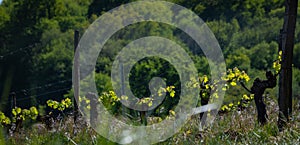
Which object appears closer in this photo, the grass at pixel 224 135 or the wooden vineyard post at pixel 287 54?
the grass at pixel 224 135

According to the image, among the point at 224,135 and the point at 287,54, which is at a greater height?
the point at 287,54

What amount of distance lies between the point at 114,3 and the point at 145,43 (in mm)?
5051

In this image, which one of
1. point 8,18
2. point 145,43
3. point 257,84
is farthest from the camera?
point 8,18

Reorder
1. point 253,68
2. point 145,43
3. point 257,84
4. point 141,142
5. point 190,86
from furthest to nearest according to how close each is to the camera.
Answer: point 253,68
point 145,43
point 190,86
point 257,84
point 141,142

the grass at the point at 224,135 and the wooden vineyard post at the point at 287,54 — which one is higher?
the wooden vineyard post at the point at 287,54

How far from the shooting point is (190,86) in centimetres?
895

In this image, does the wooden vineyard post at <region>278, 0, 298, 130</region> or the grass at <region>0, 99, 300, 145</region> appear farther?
the wooden vineyard post at <region>278, 0, 298, 130</region>

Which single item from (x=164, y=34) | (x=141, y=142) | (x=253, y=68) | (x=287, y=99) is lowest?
(x=141, y=142)

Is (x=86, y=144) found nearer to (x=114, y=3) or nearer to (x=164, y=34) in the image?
(x=114, y=3)

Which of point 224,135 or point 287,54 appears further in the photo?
point 287,54

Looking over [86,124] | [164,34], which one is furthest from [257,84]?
[164,34]

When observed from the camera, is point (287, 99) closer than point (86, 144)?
No

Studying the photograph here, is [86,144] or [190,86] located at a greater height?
[190,86]

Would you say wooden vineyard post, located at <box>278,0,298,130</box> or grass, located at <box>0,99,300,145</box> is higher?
wooden vineyard post, located at <box>278,0,298,130</box>
